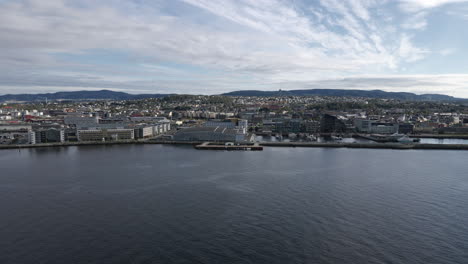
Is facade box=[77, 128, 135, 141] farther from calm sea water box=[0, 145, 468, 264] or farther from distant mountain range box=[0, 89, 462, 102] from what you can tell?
distant mountain range box=[0, 89, 462, 102]

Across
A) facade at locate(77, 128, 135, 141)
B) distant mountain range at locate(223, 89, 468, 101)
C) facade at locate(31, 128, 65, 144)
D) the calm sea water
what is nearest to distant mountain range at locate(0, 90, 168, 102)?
distant mountain range at locate(223, 89, 468, 101)

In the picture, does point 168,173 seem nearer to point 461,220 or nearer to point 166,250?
point 166,250

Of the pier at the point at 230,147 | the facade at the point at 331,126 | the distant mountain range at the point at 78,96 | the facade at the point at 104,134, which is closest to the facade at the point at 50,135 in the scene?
the facade at the point at 104,134

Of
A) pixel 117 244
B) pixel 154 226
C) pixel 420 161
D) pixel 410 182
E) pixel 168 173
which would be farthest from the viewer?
pixel 420 161

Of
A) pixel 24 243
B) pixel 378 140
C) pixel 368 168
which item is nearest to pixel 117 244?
pixel 24 243

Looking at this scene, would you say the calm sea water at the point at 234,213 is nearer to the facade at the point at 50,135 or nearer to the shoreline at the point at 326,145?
the shoreline at the point at 326,145

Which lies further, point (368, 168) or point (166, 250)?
point (368, 168)

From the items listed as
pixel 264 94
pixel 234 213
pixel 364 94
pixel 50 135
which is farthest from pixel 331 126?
pixel 264 94

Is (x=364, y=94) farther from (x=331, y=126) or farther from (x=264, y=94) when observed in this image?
(x=331, y=126)
